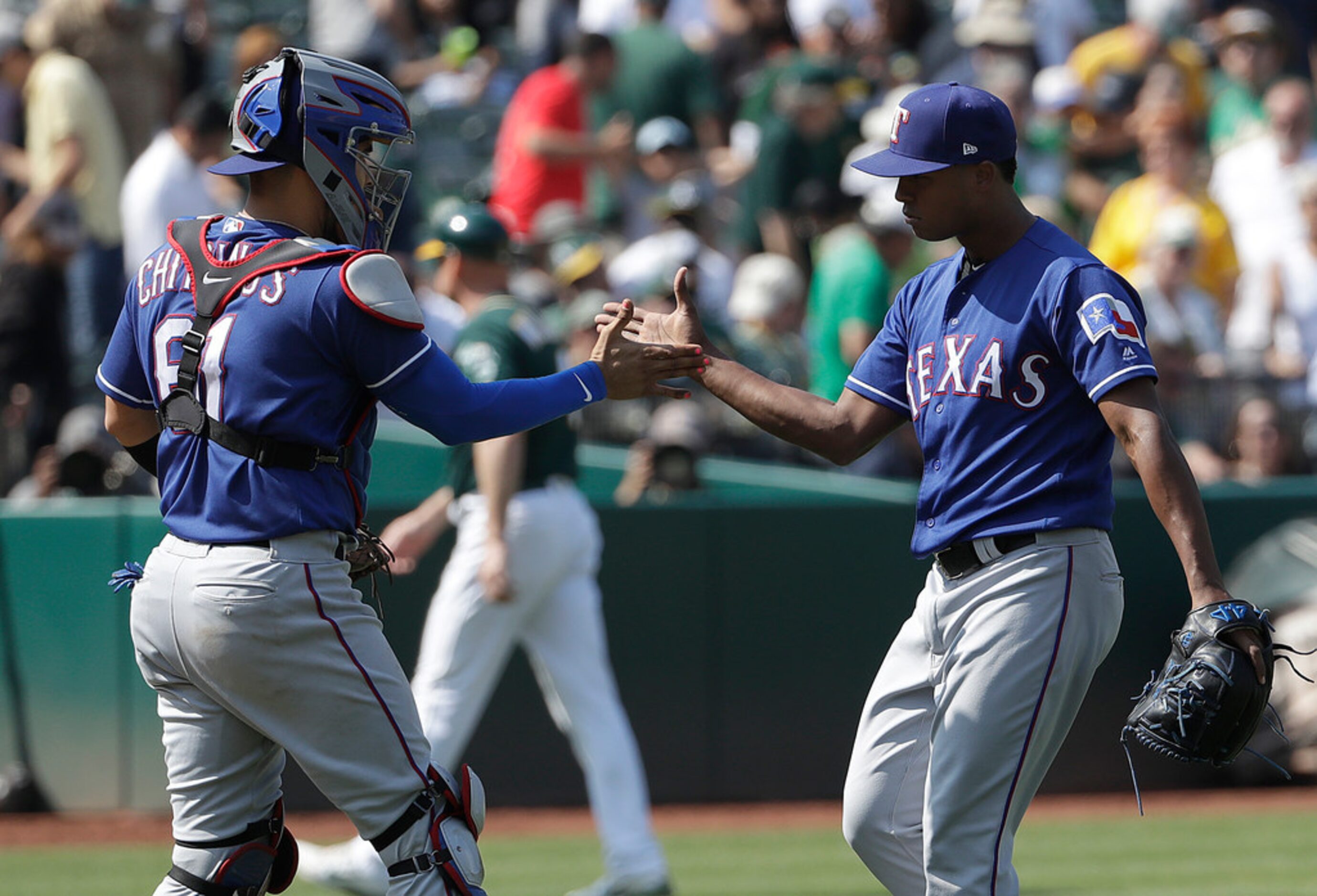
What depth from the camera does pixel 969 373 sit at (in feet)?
14.7

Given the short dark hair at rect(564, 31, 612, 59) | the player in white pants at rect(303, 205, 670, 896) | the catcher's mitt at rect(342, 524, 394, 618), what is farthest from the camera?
the short dark hair at rect(564, 31, 612, 59)

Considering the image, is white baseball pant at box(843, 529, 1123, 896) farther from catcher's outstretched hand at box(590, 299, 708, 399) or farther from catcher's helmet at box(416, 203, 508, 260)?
catcher's helmet at box(416, 203, 508, 260)

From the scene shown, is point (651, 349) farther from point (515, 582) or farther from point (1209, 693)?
point (515, 582)

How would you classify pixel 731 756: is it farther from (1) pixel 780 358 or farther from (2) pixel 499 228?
(2) pixel 499 228

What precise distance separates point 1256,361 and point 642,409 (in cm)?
370

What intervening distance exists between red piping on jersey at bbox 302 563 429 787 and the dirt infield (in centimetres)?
442

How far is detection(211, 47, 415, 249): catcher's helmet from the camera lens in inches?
170

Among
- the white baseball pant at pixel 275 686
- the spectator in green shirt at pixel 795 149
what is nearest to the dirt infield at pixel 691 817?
the spectator in green shirt at pixel 795 149

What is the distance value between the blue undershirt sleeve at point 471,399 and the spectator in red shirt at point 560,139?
764 cm

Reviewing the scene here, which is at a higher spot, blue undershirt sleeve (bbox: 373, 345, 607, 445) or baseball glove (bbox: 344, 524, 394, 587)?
blue undershirt sleeve (bbox: 373, 345, 607, 445)

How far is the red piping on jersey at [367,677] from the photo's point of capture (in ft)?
13.8

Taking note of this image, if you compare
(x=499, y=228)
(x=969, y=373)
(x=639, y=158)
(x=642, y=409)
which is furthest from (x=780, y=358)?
(x=969, y=373)

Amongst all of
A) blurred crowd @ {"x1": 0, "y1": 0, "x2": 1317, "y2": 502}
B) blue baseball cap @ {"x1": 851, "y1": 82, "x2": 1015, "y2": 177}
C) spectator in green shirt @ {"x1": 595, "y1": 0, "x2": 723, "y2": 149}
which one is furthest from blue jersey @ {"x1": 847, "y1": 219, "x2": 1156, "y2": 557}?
spectator in green shirt @ {"x1": 595, "y1": 0, "x2": 723, "y2": 149}

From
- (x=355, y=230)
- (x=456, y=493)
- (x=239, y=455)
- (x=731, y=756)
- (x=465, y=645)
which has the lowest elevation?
(x=731, y=756)
